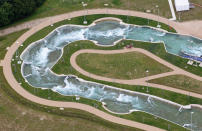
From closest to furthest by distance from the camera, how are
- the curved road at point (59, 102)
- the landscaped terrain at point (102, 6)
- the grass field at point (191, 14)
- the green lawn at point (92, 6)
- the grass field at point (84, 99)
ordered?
the grass field at point (84, 99) < the curved road at point (59, 102) < the grass field at point (191, 14) < the landscaped terrain at point (102, 6) < the green lawn at point (92, 6)

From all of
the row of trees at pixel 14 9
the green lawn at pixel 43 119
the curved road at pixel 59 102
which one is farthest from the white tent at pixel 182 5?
the green lawn at pixel 43 119

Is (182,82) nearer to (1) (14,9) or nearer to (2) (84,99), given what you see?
(2) (84,99)

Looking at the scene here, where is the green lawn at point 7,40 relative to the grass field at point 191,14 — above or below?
below

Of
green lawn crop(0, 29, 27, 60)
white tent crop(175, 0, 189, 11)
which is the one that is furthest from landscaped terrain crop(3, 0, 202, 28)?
green lawn crop(0, 29, 27, 60)

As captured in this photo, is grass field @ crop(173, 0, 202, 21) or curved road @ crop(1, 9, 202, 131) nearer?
curved road @ crop(1, 9, 202, 131)

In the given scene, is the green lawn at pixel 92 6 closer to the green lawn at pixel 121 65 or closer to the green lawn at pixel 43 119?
the green lawn at pixel 121 65

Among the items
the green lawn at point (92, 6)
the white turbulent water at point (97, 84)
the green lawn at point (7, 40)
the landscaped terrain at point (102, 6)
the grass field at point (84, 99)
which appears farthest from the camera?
the green lawn at point (92, 6)

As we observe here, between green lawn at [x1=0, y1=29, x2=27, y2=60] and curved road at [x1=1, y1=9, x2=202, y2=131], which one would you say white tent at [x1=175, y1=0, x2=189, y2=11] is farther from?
green lawn at [x1=0, y1=29, x2=27, y2=60]
